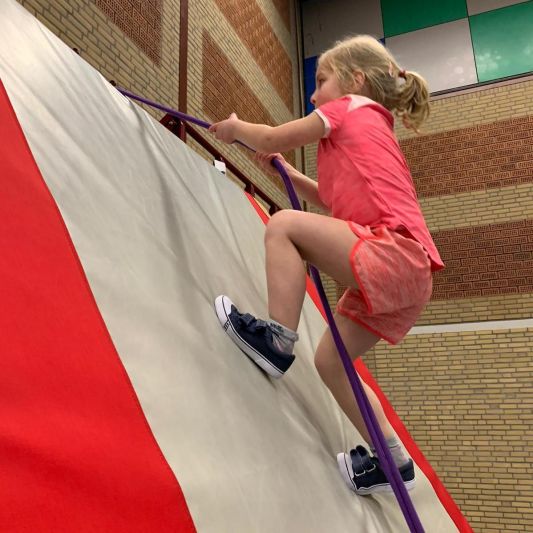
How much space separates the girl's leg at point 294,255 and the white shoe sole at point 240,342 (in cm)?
11

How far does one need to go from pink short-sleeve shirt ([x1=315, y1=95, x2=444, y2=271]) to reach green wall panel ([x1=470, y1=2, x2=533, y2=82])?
6721 mm

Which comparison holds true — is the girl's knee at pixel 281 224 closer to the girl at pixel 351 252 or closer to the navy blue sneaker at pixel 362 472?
the girl at pixel 351 252

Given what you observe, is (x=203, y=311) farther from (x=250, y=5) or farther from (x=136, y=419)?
(x=250, y=5)

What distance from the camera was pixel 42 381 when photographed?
804mm

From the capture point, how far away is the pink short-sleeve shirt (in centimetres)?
148

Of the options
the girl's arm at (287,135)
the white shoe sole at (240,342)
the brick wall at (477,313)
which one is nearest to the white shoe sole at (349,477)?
the white shoe sole at (240,342)

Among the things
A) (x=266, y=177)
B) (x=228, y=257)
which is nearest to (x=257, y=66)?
(x=266, y=177)

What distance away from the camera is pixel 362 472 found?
1461 mm

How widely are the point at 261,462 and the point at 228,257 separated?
30.9 inches

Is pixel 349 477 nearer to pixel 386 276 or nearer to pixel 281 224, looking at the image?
pixel 386 276

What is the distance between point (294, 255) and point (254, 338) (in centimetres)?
25

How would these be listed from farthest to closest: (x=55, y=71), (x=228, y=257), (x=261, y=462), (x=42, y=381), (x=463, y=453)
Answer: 1. (x=463, y=453)
2. (x=228, y=257)
3. (x=55, y=71)
4. (x=261, y=462)
5. (x=42, y=381)

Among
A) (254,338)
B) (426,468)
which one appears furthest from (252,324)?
(426,468)

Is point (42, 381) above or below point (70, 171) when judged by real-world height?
below
